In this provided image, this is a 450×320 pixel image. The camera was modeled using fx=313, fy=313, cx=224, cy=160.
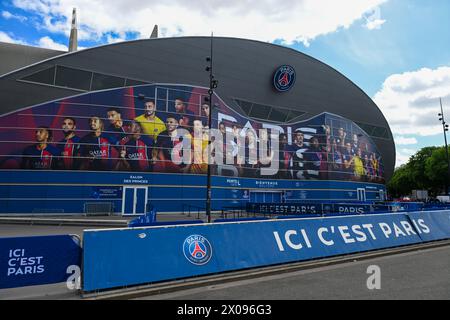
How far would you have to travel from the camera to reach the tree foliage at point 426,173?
6556 centimetres

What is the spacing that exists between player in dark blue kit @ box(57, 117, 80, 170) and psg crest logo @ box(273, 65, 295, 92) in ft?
77.2

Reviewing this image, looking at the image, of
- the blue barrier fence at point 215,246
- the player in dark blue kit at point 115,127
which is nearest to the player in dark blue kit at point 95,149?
the player in dark blue kit at point 115,127

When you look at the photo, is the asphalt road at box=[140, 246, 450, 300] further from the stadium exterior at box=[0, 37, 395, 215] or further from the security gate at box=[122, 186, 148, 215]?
the stadium exterior at box=[0, 37, 395, 215]

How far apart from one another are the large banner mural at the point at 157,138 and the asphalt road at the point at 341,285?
46.2ft

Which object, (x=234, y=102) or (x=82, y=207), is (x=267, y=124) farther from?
(x=82, y=207)

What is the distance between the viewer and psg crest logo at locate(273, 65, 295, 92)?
3877 cm

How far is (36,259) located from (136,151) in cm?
2328

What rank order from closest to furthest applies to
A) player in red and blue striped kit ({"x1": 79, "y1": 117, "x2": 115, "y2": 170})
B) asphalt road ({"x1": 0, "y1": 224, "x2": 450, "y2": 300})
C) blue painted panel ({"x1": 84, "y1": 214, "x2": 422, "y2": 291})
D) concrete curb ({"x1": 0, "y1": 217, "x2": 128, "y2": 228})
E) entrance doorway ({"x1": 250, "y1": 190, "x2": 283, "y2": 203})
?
asphalt road ({"x1": 0, "y1": 224, "x2": 450, "y2": 300}) < blue painted panel ({"x1": 84, "y1": 214, "x2": 422, "y2": 291}) < concrete curb ({"x1": 0, "y1": 217, "x2": 128, "y2": 228}) < player in red and blue striped kit ({"x1": 79, "y1": 117, "x2": 115, "y2": 170}) < entrance doorway ({"x1": 250, "y1": 190, "x2": 283, "y2": 203})

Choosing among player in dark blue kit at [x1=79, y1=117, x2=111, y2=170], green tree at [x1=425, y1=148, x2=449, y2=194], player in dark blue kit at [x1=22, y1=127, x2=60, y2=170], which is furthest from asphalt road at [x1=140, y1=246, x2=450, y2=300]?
green tree at [x1=425, y1=148, x2=449, y2=194]

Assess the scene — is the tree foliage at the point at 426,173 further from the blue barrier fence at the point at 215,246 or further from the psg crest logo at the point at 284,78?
the blue barrier fence at the point at 215,246

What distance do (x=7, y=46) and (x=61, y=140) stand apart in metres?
18.9
